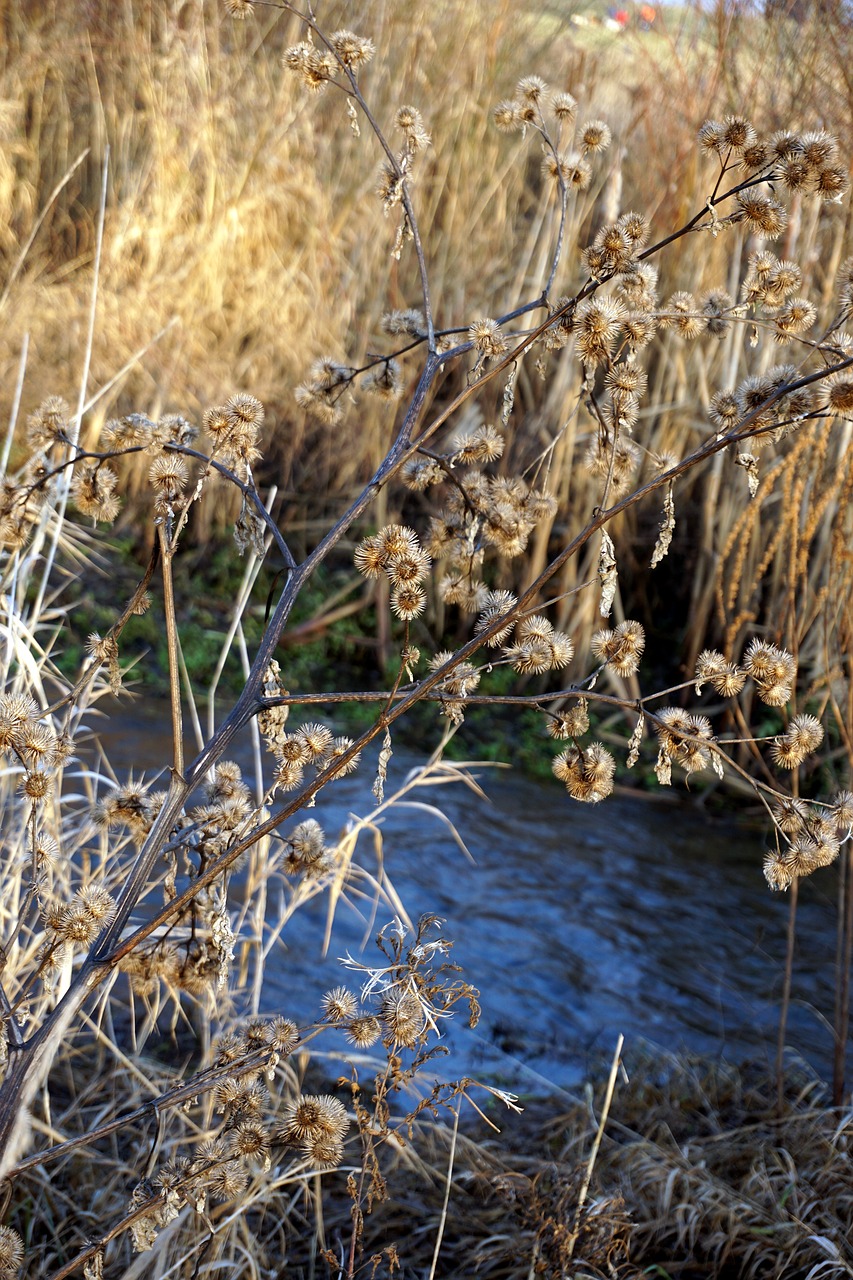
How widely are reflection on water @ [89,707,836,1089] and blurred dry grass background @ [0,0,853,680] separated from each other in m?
0.75

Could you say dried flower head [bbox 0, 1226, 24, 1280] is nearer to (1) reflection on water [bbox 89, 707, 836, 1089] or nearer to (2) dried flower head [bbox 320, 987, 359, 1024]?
(2) dried flower head [bbox 320, 987, 359, 1024]

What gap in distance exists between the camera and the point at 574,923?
3121 millimetres

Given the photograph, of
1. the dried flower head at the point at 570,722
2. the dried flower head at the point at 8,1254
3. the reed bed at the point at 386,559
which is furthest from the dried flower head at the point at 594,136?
the dried flower head at the point at 8,1254

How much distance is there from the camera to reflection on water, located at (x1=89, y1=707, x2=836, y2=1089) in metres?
2.66

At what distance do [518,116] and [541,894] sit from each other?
7.48 feet

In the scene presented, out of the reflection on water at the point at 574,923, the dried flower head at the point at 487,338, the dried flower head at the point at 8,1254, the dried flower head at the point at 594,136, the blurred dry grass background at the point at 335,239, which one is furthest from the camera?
the blurred dry grass background at the point at 335,239

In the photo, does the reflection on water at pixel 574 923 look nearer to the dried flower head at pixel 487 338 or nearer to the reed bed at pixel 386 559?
the reed bed at pixel 386 559

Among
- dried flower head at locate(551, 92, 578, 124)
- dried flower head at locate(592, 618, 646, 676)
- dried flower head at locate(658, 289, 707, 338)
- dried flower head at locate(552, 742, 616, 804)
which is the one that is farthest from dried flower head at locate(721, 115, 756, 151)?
dried flower head at locate(552, 742, 616, 804)

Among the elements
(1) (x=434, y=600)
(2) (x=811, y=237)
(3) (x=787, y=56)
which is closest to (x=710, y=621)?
(1) (x=434, y=600)

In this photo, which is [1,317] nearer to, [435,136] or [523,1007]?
[435,136]

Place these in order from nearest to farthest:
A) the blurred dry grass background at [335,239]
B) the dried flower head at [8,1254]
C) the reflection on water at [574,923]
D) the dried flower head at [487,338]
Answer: the dried flower head at [8,1254] < the dried flower head at [487,338] < the reflection on water at [574,923] < the blurred dry grass background at [335,239]

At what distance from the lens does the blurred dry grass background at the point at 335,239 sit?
418 centimetres

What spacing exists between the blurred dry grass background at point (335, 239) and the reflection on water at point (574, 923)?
749mm

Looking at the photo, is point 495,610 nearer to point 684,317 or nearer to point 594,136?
point 684,317
